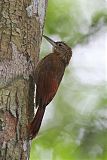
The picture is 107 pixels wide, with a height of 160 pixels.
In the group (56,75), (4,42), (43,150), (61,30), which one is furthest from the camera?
(61,30)

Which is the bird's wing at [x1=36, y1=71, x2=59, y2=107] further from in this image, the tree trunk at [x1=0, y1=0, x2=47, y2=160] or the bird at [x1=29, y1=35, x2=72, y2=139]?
the tree trunk at [x1=0, y1=0, x2=47, y2=160]

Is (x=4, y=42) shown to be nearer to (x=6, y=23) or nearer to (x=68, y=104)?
(x=6, y=23)

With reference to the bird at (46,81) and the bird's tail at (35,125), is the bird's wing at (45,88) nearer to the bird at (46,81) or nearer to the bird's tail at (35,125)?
the bird at (46,81)

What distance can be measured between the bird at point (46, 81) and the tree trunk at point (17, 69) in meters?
0.05

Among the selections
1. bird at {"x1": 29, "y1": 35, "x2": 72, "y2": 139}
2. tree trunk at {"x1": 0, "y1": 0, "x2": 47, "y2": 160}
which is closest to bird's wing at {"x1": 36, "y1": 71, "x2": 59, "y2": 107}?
bird at {"x1": 29, "y1": 35, "x2": 72, "y2": 139}

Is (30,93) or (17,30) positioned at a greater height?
(17,30)

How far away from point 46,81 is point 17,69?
368 millimetres

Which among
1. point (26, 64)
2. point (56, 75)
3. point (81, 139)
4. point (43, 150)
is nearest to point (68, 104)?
point (81, 139)

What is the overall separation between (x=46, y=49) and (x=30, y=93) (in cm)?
281

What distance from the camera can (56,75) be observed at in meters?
3.07

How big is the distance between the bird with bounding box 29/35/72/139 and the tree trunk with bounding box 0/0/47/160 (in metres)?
0.05

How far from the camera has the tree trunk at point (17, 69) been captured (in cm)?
245

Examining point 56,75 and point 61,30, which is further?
point 61,30

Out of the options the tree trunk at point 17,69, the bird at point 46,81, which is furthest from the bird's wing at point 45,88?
the tree trunk at point 17,69
